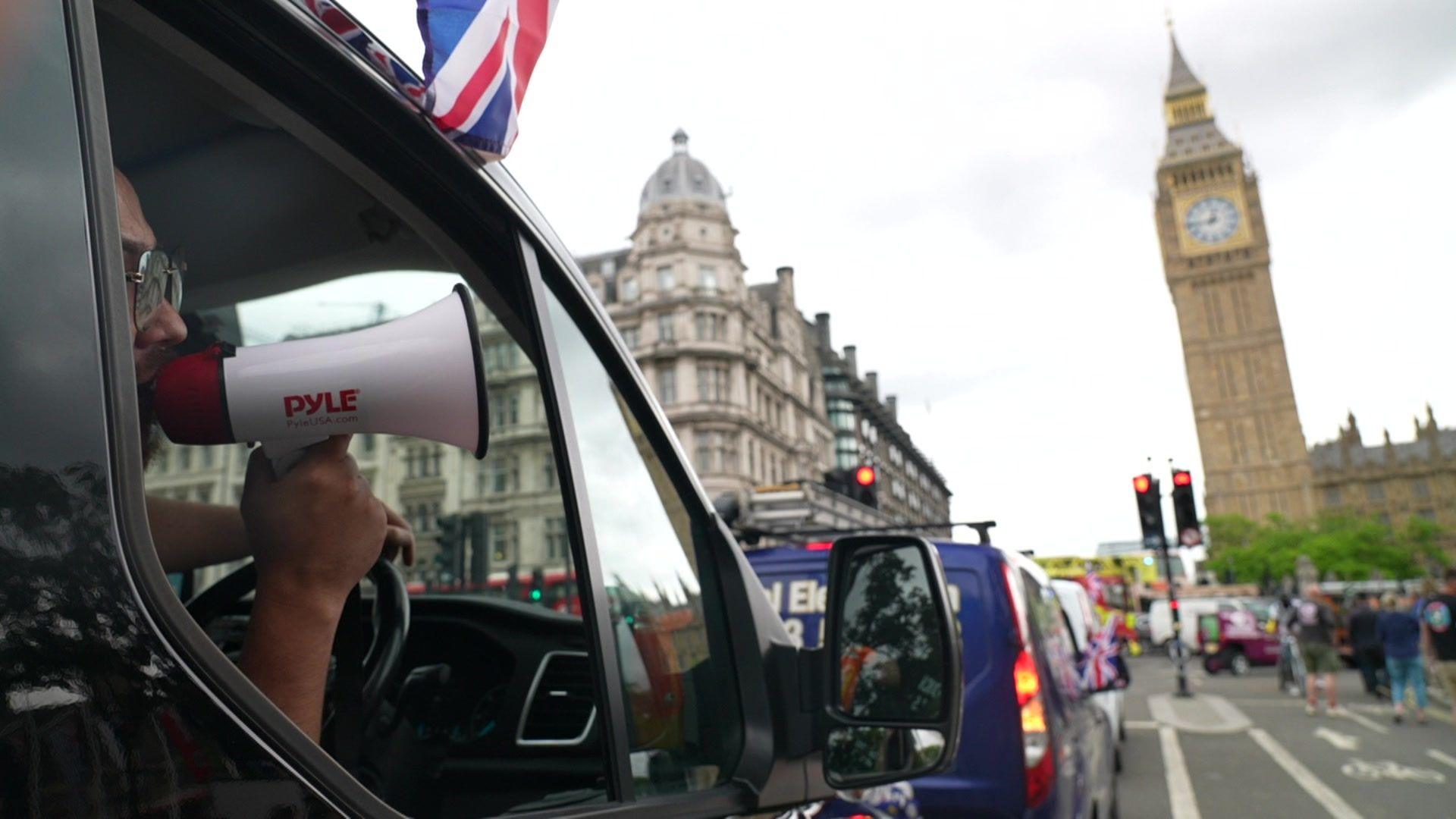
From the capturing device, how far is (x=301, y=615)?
36.9 inches

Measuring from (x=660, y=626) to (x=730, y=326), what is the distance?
172 ft

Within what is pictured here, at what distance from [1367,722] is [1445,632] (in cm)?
224

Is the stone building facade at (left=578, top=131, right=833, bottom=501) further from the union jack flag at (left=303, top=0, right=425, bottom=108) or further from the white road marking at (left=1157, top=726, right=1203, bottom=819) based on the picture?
the union jack flag at (left=303, top=0, right=425, bottom=108)

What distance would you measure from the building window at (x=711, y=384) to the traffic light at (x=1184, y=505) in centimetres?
3668

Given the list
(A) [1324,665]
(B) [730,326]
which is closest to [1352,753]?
(A) [1324,665]

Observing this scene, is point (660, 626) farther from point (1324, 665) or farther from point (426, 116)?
point (1324, 665)

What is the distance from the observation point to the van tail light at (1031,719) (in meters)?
3.91

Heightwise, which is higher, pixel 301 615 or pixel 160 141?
pixel 160 141

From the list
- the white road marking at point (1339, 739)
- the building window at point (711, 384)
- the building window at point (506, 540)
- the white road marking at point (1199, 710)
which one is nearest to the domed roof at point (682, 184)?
the building window at point (711, 384)

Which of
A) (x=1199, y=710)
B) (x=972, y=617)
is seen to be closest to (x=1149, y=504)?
(x=1199, y=710)

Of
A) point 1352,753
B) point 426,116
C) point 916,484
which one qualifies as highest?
point 916,484

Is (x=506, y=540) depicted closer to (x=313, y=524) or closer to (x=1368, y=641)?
(x=313, y=524)

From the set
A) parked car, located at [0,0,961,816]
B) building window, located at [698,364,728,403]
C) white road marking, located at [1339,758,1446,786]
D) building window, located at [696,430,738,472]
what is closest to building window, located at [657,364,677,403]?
building window, located at [698,364,728,403]

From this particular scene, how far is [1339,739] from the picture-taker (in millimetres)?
11414
